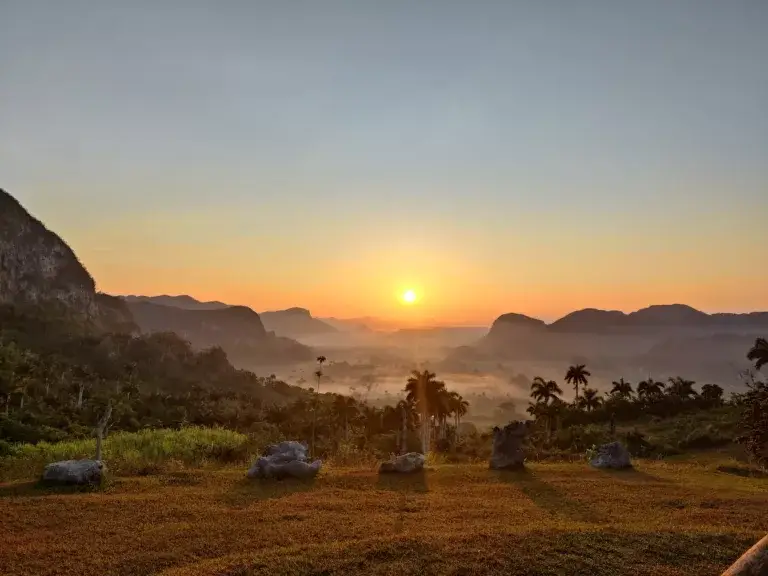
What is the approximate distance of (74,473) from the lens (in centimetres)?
2408

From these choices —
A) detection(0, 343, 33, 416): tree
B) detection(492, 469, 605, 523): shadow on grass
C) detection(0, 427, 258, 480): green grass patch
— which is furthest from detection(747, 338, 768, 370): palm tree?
detection(0, 343, 33, 416): tree

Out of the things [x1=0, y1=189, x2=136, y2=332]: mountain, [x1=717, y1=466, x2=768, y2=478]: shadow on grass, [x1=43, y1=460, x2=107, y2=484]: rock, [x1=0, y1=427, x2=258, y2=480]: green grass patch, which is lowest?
[x1=717, y1=466, x2=768, y2=478]: shadow on grass

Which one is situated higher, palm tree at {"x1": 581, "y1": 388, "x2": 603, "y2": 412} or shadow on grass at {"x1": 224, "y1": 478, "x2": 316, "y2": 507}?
shadow on grass at {"x1": 224, "y1": 478, "x2": 316, "y2": 507}

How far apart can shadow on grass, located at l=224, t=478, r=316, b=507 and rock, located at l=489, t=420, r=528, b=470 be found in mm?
10134

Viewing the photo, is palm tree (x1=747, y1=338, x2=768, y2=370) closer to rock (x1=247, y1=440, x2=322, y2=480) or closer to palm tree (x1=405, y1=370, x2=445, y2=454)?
rock (x1=247, y1=440, x2=322, y2=480)

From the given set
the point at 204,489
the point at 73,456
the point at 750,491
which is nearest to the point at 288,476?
the point at 204,489

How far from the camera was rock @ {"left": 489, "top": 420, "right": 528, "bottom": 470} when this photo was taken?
2969cm

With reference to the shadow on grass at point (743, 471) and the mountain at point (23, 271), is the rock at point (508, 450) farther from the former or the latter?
the mountain at point (23, 271)

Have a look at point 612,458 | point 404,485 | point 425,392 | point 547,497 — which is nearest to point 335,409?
point 425,392

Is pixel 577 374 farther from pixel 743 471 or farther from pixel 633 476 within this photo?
pixel 633 476

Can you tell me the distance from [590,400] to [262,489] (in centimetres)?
7798

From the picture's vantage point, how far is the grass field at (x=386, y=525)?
592 inches

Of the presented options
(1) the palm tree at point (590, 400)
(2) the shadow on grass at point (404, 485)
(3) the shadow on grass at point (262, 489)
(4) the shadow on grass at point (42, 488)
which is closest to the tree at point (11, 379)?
(4) the shadow on grass at point (42, 488)

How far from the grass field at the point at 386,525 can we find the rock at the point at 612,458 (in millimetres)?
2198
